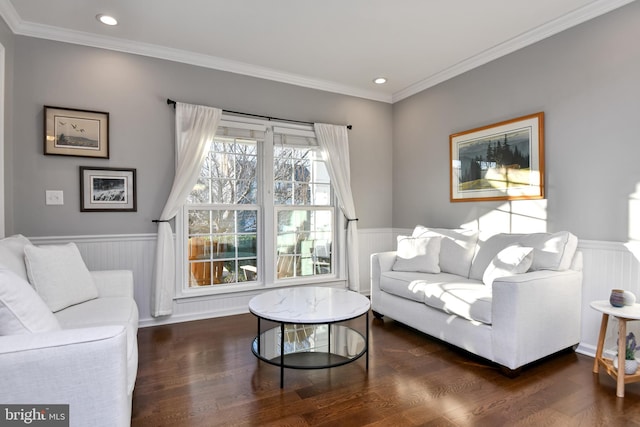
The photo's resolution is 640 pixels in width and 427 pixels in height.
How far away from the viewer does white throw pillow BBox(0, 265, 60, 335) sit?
4.09 ft

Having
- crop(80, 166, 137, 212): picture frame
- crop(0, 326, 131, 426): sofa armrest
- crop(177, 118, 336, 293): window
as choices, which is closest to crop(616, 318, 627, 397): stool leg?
crop(0, 326, 131, 426): sofa armrest

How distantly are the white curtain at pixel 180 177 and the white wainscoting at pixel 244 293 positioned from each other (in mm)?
145

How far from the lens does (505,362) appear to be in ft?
7.47

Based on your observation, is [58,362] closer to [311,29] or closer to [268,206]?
[268,206]

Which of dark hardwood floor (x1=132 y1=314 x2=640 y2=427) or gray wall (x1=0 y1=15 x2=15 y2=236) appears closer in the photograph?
dark hardwood floor (x1=132 y1=314 x2=640 y2=427)

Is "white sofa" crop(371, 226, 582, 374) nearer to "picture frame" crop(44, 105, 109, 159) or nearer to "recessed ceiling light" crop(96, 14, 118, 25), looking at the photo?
"picture frame" crop(44, 105, 109, 159)

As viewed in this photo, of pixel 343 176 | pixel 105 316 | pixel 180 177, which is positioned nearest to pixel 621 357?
pixel 343 176

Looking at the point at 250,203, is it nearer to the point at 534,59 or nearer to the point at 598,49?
the point at 534,59

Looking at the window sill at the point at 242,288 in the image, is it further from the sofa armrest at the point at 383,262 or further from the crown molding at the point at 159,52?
the crown molding at the point at 159,52

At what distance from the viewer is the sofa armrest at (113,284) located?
249 cm

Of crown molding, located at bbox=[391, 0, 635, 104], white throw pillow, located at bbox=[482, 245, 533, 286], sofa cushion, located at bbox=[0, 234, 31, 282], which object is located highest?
crown molding, located at bbox=[391, 0, 635, 104]

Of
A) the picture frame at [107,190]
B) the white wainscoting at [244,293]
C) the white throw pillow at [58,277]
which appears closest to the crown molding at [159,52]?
the picture frame at [107,190]

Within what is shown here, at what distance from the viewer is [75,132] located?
3070 millimetres

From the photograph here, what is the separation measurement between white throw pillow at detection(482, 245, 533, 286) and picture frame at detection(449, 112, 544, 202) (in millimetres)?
738
